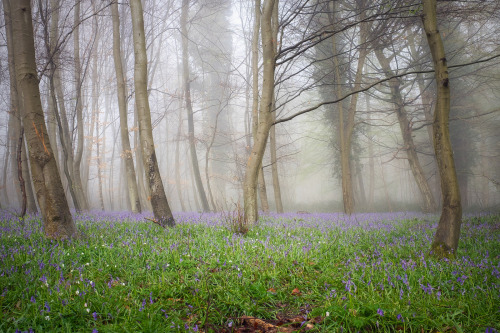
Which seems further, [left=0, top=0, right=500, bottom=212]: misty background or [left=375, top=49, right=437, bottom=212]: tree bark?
[left=375, top=49, right=437, bottom=212]: tree bark

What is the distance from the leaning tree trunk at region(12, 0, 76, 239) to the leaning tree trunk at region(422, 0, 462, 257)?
22.2 ft

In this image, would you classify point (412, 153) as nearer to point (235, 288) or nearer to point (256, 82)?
point (256, 82)

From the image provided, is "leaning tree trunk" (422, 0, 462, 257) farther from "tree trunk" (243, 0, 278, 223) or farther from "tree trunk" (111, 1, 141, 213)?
"tree trunk" (111, 1, 141, 213)

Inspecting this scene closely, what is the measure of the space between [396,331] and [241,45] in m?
23.6

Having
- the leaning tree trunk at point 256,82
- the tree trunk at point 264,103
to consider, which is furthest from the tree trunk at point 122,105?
the tree trunk at point 264,103

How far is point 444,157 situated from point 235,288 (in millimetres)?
4082

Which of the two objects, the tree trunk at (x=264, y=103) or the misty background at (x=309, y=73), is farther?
the misty background at (x=309, y=73)

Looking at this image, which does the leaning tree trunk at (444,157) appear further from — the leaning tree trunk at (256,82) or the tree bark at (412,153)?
the tree bark at (412,153)

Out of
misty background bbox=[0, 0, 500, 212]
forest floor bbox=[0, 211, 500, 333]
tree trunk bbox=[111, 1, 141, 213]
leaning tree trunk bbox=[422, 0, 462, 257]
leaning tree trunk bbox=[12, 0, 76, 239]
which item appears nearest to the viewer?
forest floor bbox=[0, 211, 500, 333]

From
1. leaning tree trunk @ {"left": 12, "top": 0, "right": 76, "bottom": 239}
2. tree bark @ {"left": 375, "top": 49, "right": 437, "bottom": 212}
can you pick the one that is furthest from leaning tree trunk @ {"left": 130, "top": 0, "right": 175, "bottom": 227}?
tree bark @ {"left": 375, "top": 49, "right": 437, "bottom": 212}

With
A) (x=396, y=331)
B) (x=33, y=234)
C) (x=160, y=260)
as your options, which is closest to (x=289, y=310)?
(x=396, y=331)

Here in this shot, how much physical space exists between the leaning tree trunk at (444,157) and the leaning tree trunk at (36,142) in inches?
267

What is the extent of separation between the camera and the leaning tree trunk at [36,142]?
4809 millimetres

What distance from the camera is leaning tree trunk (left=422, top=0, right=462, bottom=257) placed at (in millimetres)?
4320
